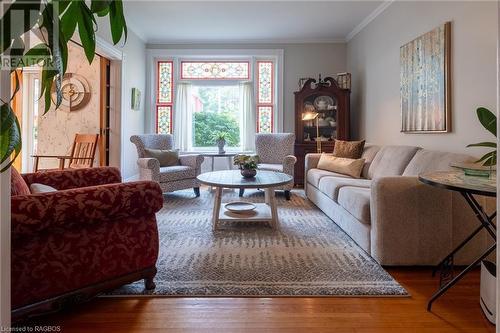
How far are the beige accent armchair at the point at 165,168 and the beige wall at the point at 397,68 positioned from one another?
8.88 ft

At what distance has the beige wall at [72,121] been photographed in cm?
507

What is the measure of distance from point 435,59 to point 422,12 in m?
0.67

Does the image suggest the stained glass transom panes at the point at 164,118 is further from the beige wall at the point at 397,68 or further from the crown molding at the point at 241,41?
the beige wall at the point at 397,68

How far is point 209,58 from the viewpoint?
5.81m

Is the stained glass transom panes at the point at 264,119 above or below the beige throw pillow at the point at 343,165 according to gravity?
above

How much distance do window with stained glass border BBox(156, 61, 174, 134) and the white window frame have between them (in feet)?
0.25

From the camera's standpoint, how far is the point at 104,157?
15.3 ft

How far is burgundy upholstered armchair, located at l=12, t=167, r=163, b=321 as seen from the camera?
133 centimetres

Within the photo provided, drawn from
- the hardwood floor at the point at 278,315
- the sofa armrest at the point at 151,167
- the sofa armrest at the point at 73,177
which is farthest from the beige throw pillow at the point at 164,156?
the hardwood floor at the point at 278,315

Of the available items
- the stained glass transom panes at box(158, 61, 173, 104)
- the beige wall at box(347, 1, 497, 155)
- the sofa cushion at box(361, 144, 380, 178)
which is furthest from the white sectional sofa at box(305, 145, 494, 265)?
the stained glass transom panes at box(158, 61, 173, 104)

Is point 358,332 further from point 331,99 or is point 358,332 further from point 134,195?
point 331,99

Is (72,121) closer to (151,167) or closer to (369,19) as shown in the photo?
(151,167)

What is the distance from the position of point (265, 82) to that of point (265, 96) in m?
0.26
